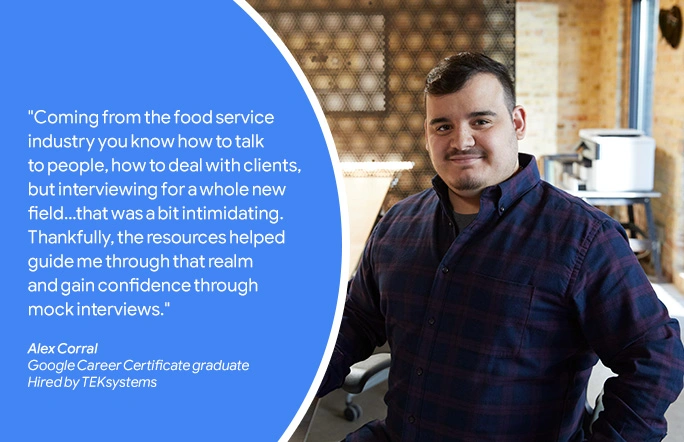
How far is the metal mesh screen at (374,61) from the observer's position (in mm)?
6344

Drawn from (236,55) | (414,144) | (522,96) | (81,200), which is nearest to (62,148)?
(81,200)

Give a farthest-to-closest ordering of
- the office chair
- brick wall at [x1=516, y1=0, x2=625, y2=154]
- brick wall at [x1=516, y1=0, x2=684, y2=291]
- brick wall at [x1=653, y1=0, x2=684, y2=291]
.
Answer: brick wall at [x1=516, y1=0, x2=625, y2=154] → brick wall at [x1=516, y1=0, x2=684, y2=291] → brick wall at [x1=653, y1=0, x2=684, y2=291] → the office chair

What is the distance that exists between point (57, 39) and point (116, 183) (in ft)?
0.41

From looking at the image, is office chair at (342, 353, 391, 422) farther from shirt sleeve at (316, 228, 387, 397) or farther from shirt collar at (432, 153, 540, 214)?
shirt collar at (432, 153, 540, 214)

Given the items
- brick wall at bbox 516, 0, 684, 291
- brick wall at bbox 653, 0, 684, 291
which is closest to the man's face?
brick wall at bbox 653, 0, 684, 291

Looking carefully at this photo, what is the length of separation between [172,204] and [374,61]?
19.9 feet

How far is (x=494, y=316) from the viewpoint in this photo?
117 centimetres

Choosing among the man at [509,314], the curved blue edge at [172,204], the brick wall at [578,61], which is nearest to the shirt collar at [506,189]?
the man at [509,314]

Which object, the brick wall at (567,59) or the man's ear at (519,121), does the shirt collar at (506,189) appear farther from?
the brick wall at (567,59)

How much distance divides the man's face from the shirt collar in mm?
16

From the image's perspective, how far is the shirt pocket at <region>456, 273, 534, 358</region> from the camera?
1.16 meters

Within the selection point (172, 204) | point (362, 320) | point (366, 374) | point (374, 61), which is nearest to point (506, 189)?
point (362, 320)

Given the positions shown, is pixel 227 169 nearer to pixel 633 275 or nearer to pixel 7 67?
pixel 7 67

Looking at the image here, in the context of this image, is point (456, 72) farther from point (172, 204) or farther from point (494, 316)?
point (172, 204)
